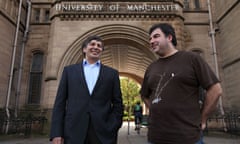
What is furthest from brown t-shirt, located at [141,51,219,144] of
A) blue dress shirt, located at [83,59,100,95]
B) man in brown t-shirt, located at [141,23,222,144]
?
blue dress shirt, located at [83,59,100,95]

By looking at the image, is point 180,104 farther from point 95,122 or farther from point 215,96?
point 95,122

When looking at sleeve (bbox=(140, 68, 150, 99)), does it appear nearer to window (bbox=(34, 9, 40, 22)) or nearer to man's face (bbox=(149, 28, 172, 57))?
man's face (bbox=(149, 28, 172, 57))

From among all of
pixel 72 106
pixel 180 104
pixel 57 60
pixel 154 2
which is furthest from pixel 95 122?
pixel 154 2

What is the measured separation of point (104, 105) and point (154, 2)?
30.8ft

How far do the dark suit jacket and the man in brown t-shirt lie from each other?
19.7 inches

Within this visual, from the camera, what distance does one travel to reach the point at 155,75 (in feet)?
6.26

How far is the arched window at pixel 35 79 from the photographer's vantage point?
36.4 ft

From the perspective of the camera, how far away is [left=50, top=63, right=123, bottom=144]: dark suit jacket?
2.03 m

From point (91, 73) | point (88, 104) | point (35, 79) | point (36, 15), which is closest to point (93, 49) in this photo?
point (91, 73)

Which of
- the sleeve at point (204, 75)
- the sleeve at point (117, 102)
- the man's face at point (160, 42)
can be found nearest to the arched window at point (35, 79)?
the sleeve at point (117, 102)

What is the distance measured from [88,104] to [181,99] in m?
0.96

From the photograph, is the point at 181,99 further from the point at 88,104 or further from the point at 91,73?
the point at 91,73

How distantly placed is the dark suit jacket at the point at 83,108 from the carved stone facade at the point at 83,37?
7583 mm

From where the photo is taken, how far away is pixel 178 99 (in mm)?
1716
